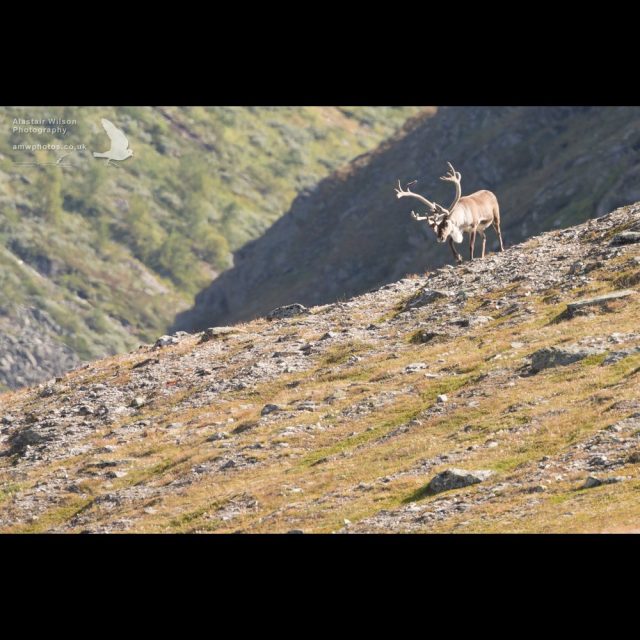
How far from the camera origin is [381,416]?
3959 centimetres

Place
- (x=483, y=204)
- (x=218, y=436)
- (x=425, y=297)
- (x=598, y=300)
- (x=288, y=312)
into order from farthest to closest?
(x=288, y=312) → (x=483, y=204) → (x=425, y=297) → (x=598, y=300) → (x=218, y=436)

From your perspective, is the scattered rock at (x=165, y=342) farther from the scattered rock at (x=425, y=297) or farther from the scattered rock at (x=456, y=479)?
the scattered rock at (x=456, y=479)

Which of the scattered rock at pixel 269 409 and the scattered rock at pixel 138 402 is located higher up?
the scattered rock at pixel 138 402

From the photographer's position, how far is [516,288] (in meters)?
48.9

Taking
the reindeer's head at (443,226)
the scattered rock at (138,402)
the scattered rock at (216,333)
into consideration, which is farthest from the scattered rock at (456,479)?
the scattered rock at (216,333)

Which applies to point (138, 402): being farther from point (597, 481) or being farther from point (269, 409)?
point (597, 481)

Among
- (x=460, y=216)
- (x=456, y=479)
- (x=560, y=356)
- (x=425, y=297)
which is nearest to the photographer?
(x=456, y=479)

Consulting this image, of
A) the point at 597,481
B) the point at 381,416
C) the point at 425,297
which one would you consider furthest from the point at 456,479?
the point at 425,297

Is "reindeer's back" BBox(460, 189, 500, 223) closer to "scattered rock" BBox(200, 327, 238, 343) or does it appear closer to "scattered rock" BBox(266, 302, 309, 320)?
"scattered rock" BBox(266, 302, 309, 320)

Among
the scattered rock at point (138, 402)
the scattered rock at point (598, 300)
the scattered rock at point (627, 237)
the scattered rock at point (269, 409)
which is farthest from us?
the scattered rock at point (138, 402)

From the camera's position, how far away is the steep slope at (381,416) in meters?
29.6

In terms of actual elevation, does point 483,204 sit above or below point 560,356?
above

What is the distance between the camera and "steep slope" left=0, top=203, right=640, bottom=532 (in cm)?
2964

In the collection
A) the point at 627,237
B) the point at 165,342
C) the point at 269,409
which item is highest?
the point at 627,237
